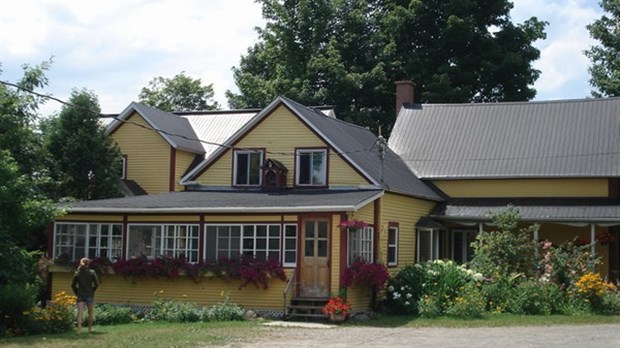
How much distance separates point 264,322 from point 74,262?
697 cm

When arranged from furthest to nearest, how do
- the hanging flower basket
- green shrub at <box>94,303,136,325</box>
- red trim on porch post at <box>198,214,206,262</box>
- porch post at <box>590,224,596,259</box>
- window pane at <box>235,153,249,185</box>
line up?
window pane at <box>235,153,249,185</box>
porch post at <box>590,224,596,259</box>
red trim on porch post at <box>198,214,206,262</box>
the hanging flower basket
green shrub at <box>94,303,136,325</box>

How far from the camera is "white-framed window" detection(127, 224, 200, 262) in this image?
25938 millimetres

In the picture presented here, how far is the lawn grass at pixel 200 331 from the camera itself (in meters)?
18.2

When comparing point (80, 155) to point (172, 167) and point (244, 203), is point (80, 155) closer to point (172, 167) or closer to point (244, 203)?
point (172, 167)

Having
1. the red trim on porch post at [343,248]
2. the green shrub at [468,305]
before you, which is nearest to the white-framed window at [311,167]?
the red trim on porch post at [343,248]

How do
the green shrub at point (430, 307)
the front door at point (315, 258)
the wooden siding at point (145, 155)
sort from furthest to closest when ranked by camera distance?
the wooden siding at point (145, 155), the front door at point (315, 258), the green shrub at point (430, 307)

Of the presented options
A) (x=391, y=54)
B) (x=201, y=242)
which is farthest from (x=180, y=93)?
(x=201, y=242)

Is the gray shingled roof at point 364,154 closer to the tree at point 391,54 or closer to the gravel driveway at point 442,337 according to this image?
the gravel driveway at point 442,337

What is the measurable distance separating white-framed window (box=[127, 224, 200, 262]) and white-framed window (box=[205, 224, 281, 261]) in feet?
1.64

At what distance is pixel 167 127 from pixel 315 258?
1388cm

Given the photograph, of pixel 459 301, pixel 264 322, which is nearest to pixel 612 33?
pixel 459 301

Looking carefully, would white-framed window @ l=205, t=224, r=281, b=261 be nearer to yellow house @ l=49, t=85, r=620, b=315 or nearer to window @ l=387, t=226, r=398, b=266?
yellow house @ l=49, t=85, r=620, b=315

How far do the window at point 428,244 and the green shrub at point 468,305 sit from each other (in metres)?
6.06

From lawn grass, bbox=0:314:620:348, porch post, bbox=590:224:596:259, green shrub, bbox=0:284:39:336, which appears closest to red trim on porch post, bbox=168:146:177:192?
lawn grass, bbox=0:314:620:348
